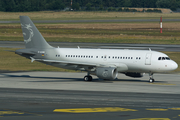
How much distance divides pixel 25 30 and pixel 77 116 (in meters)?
25.8

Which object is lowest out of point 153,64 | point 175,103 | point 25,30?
point 175,103

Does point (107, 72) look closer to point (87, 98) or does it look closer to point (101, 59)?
point (101, 59)

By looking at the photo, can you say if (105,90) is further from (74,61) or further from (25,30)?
(25,30)

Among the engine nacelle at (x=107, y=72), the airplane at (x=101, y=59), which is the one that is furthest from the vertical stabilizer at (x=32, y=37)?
the engine nacelle at (x=107, y=72)

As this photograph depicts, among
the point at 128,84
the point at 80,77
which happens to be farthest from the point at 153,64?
the point at 80,77

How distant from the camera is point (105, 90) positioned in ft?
123

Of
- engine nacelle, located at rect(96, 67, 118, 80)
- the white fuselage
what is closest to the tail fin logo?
the white fuselage

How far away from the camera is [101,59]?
44438 mm

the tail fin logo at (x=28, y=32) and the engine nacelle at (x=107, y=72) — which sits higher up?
the tail fin logo at (x=28, y=32)

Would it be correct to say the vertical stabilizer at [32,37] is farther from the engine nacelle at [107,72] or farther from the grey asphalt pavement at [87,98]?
the engine nacelle at [107,72]

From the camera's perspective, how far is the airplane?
4259cm

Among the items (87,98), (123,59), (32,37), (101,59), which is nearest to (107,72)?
(101,59)

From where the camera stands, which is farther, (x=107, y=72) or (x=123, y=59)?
(x=123, y=59)

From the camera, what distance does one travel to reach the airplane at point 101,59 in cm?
4259
